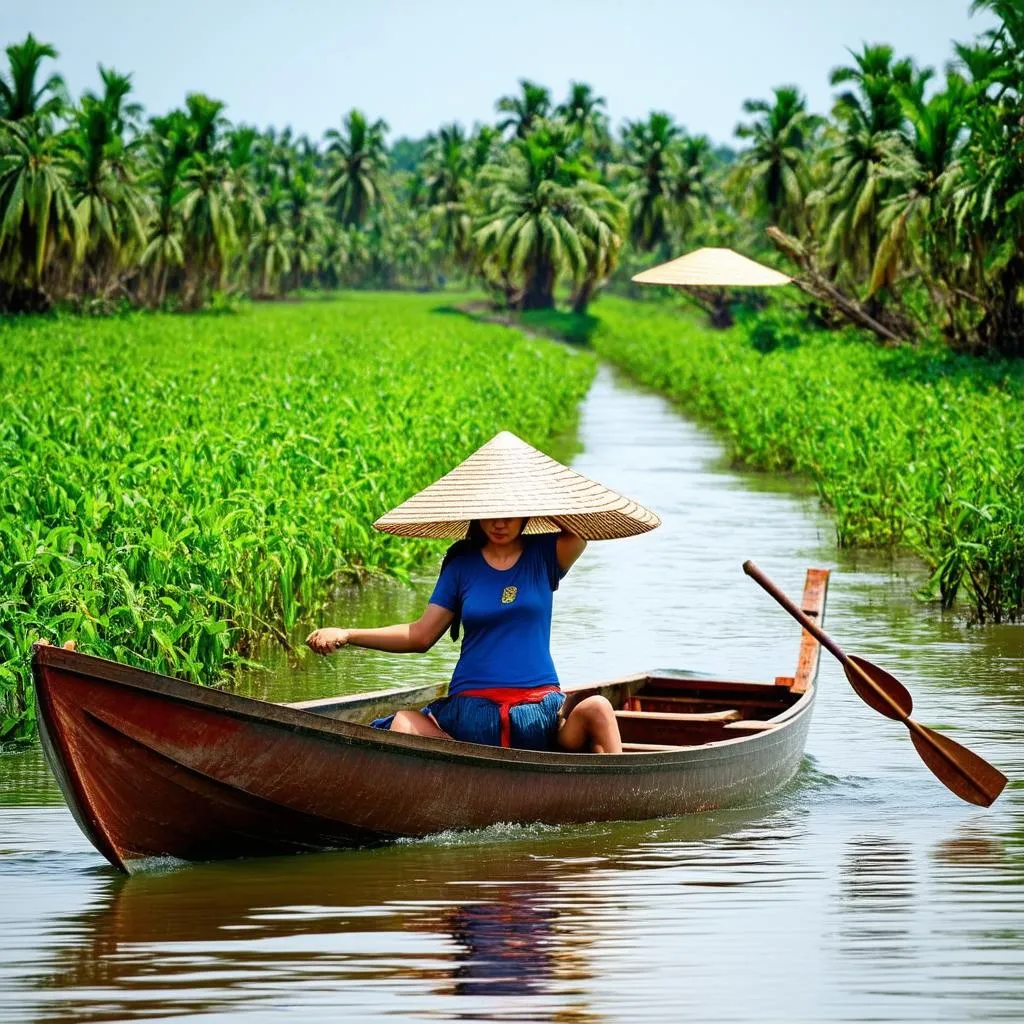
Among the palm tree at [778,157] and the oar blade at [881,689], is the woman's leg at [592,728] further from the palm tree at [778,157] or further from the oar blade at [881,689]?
the palm tree at [778,157]

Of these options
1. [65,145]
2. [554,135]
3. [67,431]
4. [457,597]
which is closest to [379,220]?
[554,135]

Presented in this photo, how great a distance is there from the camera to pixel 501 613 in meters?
7.01

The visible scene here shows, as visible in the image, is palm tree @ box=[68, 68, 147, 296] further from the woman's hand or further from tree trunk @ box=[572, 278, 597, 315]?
the woman's hand

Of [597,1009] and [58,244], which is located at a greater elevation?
[58,244]

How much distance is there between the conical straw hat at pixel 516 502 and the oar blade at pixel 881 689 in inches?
47.5

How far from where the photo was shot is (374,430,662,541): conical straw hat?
705 cm

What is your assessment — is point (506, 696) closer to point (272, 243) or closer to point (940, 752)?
point (940, 752)

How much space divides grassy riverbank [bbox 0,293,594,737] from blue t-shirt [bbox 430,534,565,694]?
211 cm

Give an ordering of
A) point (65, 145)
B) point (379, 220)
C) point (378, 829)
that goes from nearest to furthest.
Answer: point (378, 829)
point (65, 145)
point (379, 220)

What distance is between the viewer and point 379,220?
361 feet

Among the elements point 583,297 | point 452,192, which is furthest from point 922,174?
point 452,192

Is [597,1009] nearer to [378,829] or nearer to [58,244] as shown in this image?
[378,829]

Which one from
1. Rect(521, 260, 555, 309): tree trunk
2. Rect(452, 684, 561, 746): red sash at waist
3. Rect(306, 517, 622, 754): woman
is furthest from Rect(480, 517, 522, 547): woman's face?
Rect(521, 260, 555, 309): tree trunk

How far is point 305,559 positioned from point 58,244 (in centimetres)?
3861
